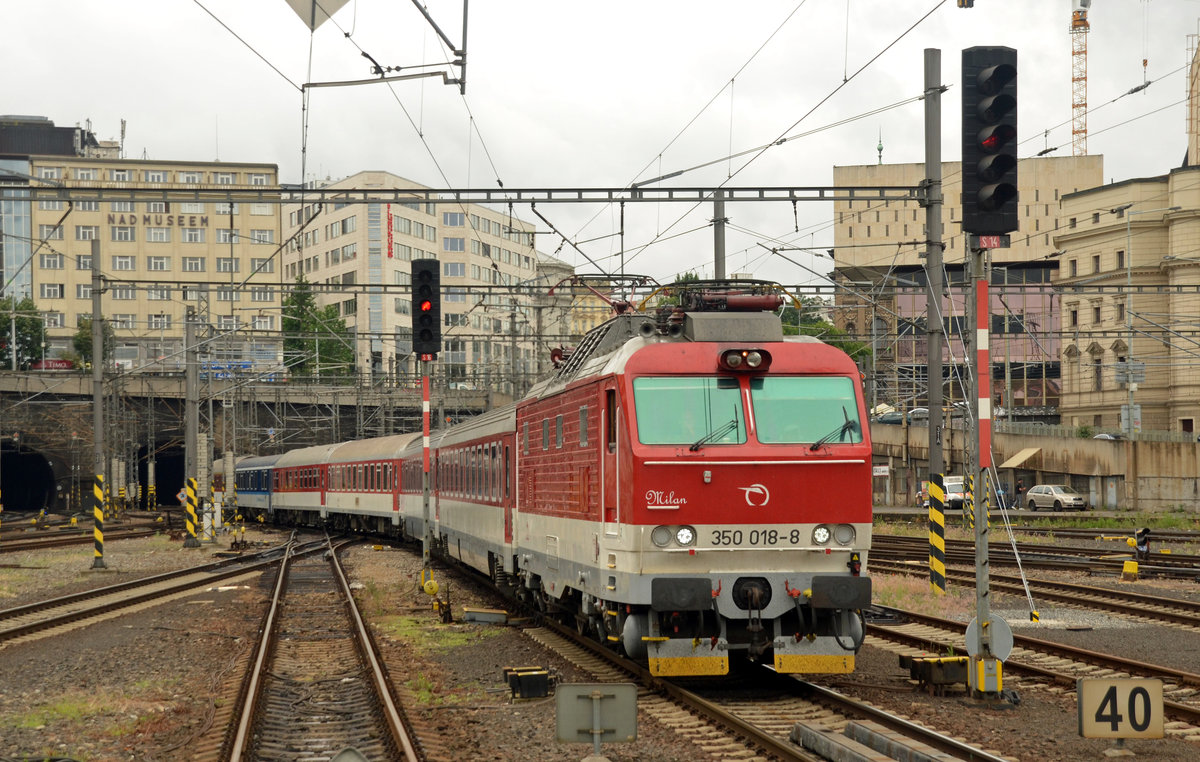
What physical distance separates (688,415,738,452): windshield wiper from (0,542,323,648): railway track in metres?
11.0

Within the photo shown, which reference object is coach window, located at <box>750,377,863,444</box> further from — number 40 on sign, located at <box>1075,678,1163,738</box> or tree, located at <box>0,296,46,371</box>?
tree, located at <box>0,296,46,371</box>

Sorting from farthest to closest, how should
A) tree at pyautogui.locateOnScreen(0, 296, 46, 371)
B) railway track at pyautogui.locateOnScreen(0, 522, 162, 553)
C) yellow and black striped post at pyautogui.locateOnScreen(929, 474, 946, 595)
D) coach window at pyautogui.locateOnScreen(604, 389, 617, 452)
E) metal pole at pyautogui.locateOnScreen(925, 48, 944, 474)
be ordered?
tree at pyautogui.locateOnScreen(0, 296, 46, 371), railway track at pyautogui.locateOnScreen(0, 522, 162, 553), metal pole at pyautogui.locateOnScreen(925, 48, 944, 474), yellow and black striped post at pyautogui.locateOnScreen(929, 474, 946, 595), coach window at pyautogui.locateOnScreen(604, 389, 617, 452)

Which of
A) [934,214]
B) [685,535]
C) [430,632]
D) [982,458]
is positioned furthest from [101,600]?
[982,458]

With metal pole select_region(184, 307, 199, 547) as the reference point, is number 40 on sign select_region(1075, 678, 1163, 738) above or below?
below

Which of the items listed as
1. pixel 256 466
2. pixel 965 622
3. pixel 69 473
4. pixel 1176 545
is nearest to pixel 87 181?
pixel 69 473

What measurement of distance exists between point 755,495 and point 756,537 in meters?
0.39

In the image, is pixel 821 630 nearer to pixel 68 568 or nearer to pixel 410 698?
pixel 410 698

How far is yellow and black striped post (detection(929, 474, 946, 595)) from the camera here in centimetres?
1909

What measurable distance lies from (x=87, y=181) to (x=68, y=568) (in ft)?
274

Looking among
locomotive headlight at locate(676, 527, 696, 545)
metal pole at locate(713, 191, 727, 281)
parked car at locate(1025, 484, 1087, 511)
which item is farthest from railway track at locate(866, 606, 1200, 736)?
parked car at locate(1025, 484, 1087, 511)

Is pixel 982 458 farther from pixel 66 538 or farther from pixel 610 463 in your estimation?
pixel 66 538

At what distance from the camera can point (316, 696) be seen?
13.0m

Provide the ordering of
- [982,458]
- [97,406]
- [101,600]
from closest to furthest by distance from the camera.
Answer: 1. [982,458]
2. [101,600]
3. [97,406]

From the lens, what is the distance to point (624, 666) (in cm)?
1376
